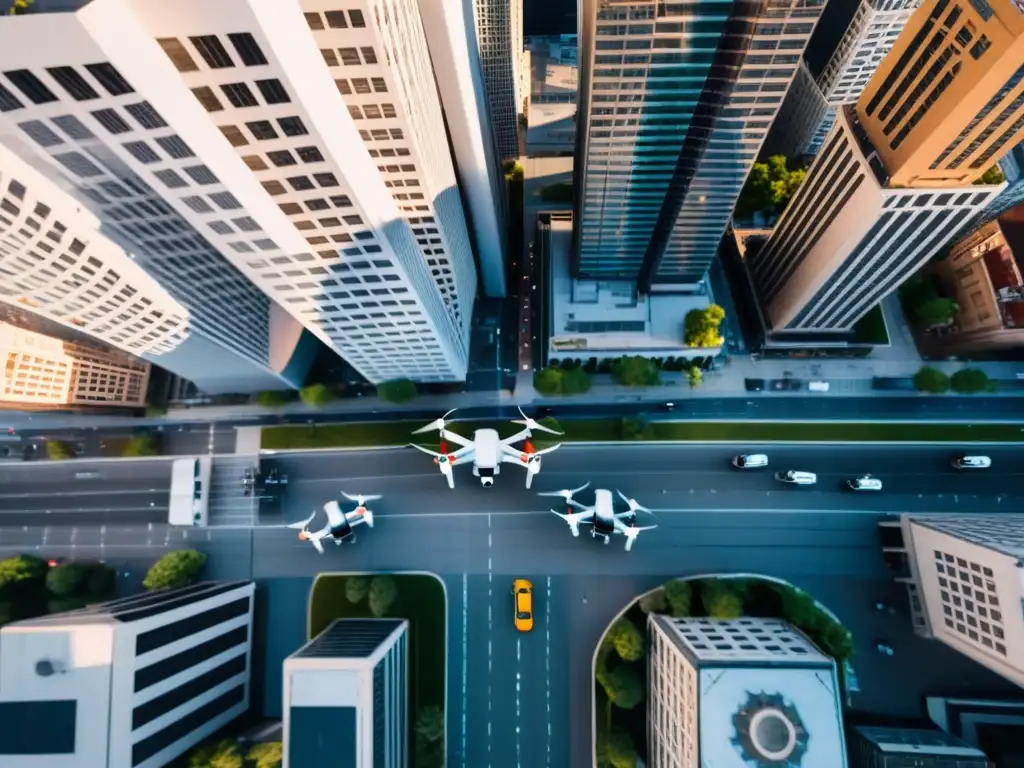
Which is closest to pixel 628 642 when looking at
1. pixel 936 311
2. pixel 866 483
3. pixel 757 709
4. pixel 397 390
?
pixel 757 709

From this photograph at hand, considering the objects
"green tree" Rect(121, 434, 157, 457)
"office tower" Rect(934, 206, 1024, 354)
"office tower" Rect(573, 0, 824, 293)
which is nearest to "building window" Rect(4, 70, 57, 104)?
"office tower" Rect(573, 0, 824, 293)

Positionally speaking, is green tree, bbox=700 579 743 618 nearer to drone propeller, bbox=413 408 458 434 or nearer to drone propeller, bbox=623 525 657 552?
drone propeller, bbox=623 525 657 552

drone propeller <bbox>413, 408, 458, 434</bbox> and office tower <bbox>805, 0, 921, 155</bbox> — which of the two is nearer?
drone propeller <bbox>413, 408, 458, 434</bbox>

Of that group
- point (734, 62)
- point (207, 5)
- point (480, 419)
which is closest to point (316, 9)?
point (207, 5)

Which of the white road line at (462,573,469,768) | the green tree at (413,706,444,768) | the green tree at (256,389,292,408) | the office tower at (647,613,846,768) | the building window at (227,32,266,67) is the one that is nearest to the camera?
the building window at (227,32,266,67)

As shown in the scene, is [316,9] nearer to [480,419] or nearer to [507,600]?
[480,419]

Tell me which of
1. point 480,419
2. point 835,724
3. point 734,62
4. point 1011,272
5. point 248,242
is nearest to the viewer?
A: point 248,242

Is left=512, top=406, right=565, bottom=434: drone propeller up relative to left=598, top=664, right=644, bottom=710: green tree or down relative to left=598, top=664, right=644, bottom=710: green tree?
up
